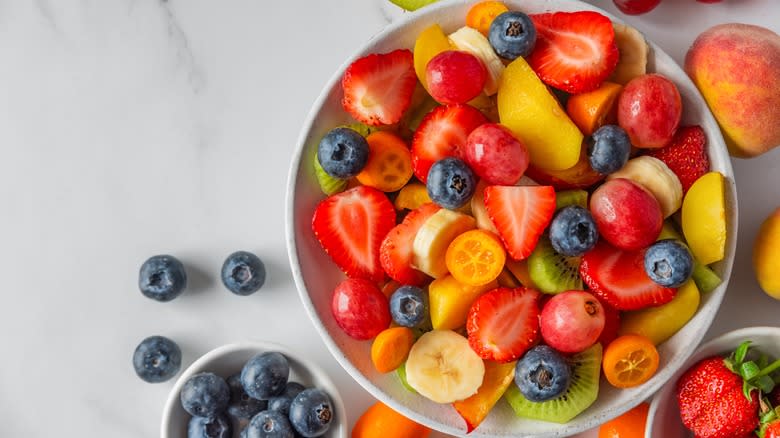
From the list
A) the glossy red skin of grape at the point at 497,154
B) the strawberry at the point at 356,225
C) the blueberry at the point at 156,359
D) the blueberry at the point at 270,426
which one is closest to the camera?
the glossy red skin of grape at the point at 497,154

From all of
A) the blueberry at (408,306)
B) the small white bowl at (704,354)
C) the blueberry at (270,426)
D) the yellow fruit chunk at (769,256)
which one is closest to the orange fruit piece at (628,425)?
the small white bowl at (704,354)

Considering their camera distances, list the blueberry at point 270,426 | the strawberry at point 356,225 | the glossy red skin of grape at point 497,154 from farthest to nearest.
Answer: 1. the blueberry at point 270,426
2. the strawberry at point 356,225
3. the glossy red skin of grape at point 497,154

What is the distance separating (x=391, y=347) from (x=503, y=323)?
163mm

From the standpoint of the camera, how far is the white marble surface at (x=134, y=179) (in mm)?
1698

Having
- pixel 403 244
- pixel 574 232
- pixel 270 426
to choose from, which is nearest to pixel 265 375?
pixel 270 426

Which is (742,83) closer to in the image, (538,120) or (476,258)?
(538,120)

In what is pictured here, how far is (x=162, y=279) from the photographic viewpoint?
1651 mm

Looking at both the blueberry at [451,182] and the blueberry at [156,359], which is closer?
the blueberry at [451,182]

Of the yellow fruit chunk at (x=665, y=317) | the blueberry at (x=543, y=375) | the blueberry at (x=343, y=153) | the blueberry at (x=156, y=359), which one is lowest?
the yellow fruit chunk at (x=665, y=317)

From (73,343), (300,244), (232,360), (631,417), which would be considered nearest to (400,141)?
(300,244)

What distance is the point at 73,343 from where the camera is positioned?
5.70 feet

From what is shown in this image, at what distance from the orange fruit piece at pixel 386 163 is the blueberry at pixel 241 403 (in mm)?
417

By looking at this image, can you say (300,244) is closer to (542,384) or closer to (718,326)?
(542,384)

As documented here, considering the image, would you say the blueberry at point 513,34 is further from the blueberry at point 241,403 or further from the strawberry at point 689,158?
the blueberry at point 241,403
